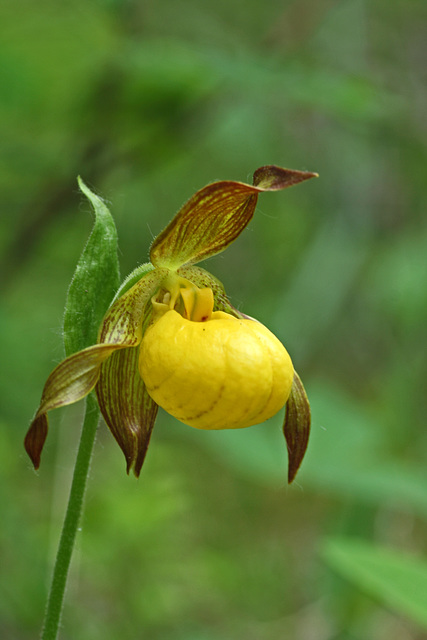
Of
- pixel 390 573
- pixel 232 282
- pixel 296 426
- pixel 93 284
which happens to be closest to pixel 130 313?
pixel 93 284

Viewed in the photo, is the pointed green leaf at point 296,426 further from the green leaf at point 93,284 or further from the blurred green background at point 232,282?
the green leaf at point 93,284

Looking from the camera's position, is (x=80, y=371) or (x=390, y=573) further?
(x=390, y=573)

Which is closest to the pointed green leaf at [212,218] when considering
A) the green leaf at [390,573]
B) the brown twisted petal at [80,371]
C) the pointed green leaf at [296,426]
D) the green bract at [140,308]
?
the green bract at [140,308]

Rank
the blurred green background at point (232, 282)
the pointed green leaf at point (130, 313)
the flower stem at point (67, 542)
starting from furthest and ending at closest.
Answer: the blurred green background at point (232, 282)
the pointed green leaf at point (130, 313)
the flower stem at point (67, 542)

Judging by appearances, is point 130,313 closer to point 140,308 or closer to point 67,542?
point 140,308

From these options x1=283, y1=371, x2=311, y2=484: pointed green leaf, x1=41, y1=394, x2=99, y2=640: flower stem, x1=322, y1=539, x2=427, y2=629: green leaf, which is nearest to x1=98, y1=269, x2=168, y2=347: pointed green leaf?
x1=41, y1=394, x2=99, y2=640: flower stem

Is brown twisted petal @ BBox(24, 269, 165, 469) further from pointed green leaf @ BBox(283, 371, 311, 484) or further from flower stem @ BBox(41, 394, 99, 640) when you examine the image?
pointed green leaf @ BBox(283, 371, 311, 484)
